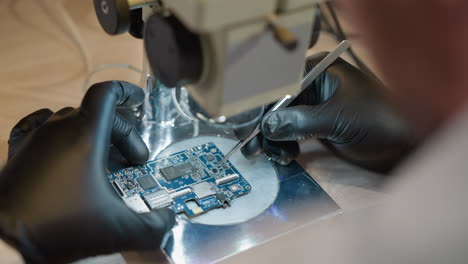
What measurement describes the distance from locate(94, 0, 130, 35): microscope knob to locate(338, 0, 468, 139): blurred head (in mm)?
297

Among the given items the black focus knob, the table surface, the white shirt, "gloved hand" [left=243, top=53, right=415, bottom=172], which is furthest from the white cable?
the white shirt

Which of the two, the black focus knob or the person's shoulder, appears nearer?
the black focus knob

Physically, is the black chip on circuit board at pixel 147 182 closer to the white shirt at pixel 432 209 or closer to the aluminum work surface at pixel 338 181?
the aluminum work surface at pixel 338 181

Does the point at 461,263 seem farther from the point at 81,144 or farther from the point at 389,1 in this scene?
the point at 81,144

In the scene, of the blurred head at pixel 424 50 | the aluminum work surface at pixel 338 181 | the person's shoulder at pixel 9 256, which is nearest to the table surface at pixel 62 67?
the aluminum work surface at pixel 338 181

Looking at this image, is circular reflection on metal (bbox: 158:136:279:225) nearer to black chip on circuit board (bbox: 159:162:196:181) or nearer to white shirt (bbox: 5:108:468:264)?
black chip on circuit board (bbox: 159:162:196:181)

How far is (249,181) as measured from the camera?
0.93 m

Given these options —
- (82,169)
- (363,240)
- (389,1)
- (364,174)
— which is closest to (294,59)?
(389,1)

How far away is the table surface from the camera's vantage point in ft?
3.26

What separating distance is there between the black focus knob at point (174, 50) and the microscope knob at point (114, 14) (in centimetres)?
13

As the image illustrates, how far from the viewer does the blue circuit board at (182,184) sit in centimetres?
86

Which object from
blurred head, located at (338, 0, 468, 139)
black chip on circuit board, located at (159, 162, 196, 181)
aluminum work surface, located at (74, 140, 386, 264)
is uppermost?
blurred head, located at (338, 0, 468, 139)

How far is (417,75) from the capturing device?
20.2 inches

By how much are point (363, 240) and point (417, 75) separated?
22 centimetres
